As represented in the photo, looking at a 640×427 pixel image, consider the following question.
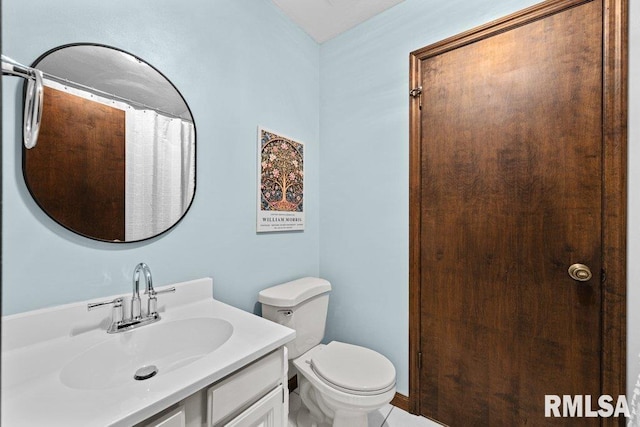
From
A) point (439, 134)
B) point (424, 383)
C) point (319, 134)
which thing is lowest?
point (424, 383)

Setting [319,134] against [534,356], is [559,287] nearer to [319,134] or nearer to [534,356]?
[534,356]

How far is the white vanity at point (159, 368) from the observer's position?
2.27 feet

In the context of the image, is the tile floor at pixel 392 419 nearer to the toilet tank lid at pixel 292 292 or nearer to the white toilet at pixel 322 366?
the white toilet at pixel 322 366

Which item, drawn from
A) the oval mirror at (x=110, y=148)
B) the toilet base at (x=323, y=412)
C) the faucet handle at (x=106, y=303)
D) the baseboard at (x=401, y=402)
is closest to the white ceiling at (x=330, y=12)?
the oval mirror at (x=110, y=148)

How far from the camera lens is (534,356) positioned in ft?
4.34

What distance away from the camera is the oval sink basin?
35.2 inches

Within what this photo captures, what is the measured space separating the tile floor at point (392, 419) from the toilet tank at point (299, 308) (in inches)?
13.5

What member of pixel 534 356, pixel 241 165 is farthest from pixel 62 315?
pixel 534 356

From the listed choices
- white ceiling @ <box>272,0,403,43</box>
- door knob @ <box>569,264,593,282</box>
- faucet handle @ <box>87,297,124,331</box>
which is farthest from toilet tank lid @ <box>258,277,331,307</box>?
white ceiling @ <box>272,0,403,43</box>

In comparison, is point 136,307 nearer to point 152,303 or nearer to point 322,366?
point 152,303

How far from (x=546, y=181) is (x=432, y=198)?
1.60 feet

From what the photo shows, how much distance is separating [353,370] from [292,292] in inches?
18.7

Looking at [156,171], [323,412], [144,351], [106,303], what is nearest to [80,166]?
[156,171]

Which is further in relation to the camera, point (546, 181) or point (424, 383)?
point (424, 383)
